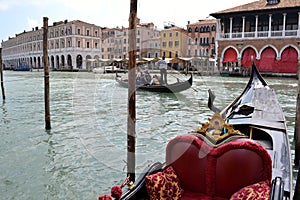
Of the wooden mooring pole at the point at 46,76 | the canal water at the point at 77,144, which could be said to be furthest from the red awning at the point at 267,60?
the wooden mooring pole at the point at 46,76

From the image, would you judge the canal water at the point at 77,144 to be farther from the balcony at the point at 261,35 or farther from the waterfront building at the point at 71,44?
the waterfront building at the point at 71,44

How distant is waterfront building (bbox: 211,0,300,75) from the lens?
1631cm

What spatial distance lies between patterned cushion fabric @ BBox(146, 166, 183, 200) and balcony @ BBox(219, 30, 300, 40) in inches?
666

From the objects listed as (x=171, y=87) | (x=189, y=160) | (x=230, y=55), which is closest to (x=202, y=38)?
(x=230, y=55)

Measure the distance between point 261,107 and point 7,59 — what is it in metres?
55.1

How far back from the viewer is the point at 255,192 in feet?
4.74

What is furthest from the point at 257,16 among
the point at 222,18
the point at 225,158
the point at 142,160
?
the point at 225,158

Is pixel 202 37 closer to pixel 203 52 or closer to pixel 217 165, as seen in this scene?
pixel 203 52

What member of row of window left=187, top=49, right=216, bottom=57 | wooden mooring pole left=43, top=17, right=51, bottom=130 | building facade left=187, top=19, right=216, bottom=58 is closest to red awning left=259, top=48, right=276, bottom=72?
building facade left=187, top=19, right=216, bottom=58

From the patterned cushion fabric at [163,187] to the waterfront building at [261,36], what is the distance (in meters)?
14.9

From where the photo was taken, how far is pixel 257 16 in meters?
17.3

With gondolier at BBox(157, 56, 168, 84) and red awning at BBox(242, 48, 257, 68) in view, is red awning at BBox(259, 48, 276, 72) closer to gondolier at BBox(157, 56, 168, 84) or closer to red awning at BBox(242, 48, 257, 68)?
red awning at BBox(242, 48, 257, 68)

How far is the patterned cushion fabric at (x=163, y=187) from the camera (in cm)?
163

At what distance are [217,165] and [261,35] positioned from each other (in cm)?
1747
